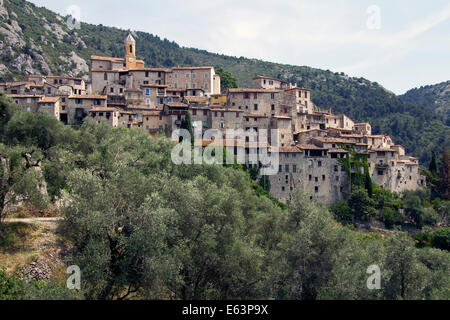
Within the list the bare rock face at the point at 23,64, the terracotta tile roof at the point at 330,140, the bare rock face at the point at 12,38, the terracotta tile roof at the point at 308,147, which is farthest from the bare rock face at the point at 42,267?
the bare rock face at the point at 12,38

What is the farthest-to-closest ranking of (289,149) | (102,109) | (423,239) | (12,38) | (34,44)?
(34,44)
(12,38)
(289,149)
(102,109)
(423,239)

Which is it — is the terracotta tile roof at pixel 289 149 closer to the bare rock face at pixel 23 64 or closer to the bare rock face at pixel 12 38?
Answer: the bare rock face at pixel 23 64

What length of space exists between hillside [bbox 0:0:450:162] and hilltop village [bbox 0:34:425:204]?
37504mm

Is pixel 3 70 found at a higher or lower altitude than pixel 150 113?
higher

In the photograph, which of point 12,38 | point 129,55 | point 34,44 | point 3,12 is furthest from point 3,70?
point 129,55

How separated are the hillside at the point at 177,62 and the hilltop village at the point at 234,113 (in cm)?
3750

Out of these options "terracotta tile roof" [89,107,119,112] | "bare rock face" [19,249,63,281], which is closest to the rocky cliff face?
"terracotta tile roof" [89,107,119,112]

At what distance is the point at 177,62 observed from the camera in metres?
172

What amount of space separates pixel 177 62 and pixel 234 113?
355 feet

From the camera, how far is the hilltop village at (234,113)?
220 feet

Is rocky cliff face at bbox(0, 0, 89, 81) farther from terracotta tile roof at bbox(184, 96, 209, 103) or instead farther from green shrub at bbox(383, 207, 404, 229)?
green shrub at bbox(383, 207, 404, 229)

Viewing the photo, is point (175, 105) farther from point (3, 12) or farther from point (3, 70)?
point (3, 12)
